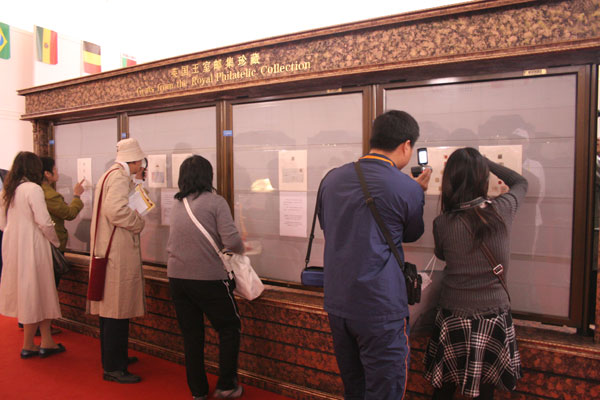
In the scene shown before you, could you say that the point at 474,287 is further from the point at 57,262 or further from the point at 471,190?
the point at 57,262

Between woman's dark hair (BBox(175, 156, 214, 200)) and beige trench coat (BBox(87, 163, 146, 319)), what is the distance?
641mm

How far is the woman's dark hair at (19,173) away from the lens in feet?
11.4

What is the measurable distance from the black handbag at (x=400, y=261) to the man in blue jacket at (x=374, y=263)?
0.02 m

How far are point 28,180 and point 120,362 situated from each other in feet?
6.02

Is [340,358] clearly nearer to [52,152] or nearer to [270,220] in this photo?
[270,220]

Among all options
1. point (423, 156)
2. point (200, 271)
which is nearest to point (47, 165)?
point (200, 271)

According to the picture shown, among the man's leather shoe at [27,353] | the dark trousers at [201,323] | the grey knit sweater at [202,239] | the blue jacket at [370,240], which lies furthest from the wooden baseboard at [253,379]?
the blue jacket at [370,240]

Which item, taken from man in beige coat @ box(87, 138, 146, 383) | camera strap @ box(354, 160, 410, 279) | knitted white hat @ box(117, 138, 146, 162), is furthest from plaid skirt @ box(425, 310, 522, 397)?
knitted white hat @ box(117, 138, 146, 162)

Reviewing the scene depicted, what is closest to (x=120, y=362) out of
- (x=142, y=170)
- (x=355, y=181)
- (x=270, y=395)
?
(x=270, y=395)

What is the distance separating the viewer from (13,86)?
614 centimetres

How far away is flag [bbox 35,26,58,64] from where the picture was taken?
604cm

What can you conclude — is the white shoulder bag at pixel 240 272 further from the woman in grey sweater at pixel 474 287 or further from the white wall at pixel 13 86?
the white wall at pixel 13 86

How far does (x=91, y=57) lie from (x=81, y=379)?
555cm

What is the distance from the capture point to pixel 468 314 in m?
1.94
